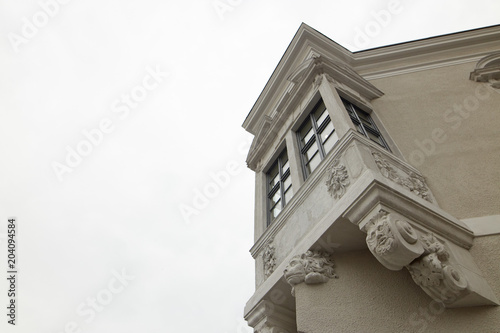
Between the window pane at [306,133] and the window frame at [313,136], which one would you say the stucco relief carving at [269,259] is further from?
the window pane at [306,133]

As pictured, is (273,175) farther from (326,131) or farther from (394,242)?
(394,242)

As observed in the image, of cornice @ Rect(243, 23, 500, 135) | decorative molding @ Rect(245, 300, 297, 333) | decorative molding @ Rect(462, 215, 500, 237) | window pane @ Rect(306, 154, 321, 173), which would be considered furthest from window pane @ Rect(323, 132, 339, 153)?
cornice @ Rect(243, 23, 500, 135)

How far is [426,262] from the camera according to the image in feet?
15.5

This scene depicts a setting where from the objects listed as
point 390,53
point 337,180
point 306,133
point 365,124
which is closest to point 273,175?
point 306,133

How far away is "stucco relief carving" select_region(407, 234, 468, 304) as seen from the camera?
464cm

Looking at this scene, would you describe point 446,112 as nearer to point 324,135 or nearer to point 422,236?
point 324,135

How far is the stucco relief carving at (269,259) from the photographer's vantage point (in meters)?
7.13

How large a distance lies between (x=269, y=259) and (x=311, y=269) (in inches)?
63.1

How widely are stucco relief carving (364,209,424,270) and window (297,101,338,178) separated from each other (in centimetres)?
285

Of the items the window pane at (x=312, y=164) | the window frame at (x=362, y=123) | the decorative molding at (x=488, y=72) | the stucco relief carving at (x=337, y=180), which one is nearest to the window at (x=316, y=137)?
the window pane at (x=312, y=164)

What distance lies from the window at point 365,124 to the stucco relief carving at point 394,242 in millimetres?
Result: 3077

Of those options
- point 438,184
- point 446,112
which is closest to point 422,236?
point 438,184

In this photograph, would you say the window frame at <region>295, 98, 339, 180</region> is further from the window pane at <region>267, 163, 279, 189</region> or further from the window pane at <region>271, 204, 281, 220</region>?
the window pane at <region>271, 204, 281, 220</region>

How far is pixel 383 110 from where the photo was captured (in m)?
9.22
